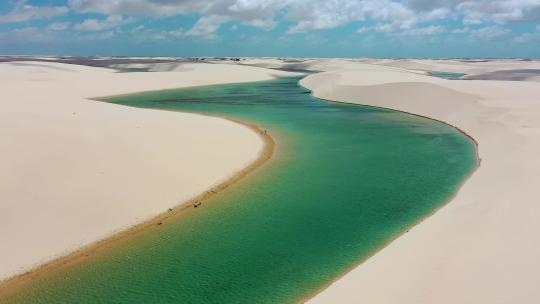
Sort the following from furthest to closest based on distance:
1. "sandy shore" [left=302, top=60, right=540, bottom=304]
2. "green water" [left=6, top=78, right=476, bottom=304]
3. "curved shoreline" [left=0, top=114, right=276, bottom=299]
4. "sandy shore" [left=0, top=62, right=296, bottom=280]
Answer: "sandy shore" [left=0, top=62, right=296, bottom=280]
"curved shoreline" [left=0, top=114, right=276, bottom=299]
"green water" [left=6, top=78, right=476, bottom=304]
"sandy shore" [left=302, top=60, right=540, bottom=304]

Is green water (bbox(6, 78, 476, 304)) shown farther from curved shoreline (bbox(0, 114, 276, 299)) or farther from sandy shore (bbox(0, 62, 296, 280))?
sandy shore (bbox(0, 62, 296, 280))

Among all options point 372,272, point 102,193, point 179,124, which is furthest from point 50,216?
point 179,124

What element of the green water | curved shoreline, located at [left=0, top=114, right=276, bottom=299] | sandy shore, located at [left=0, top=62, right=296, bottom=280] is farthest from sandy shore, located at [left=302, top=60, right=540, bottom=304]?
sandy shore, located at [left=0, top=62, right=296, bottom=280]

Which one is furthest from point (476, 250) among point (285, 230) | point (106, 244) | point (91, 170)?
point (91, 170)

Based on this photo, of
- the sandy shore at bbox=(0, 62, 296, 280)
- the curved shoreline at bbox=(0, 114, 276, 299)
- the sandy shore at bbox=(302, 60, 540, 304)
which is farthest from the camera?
the sandy shore at bbox=(0, 62, 296, 280)

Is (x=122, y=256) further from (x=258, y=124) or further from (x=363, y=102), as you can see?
(x=363, y=102)

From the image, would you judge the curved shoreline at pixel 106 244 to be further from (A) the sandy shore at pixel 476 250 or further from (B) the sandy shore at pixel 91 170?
(A) the sandy shore at pixel 476 250
